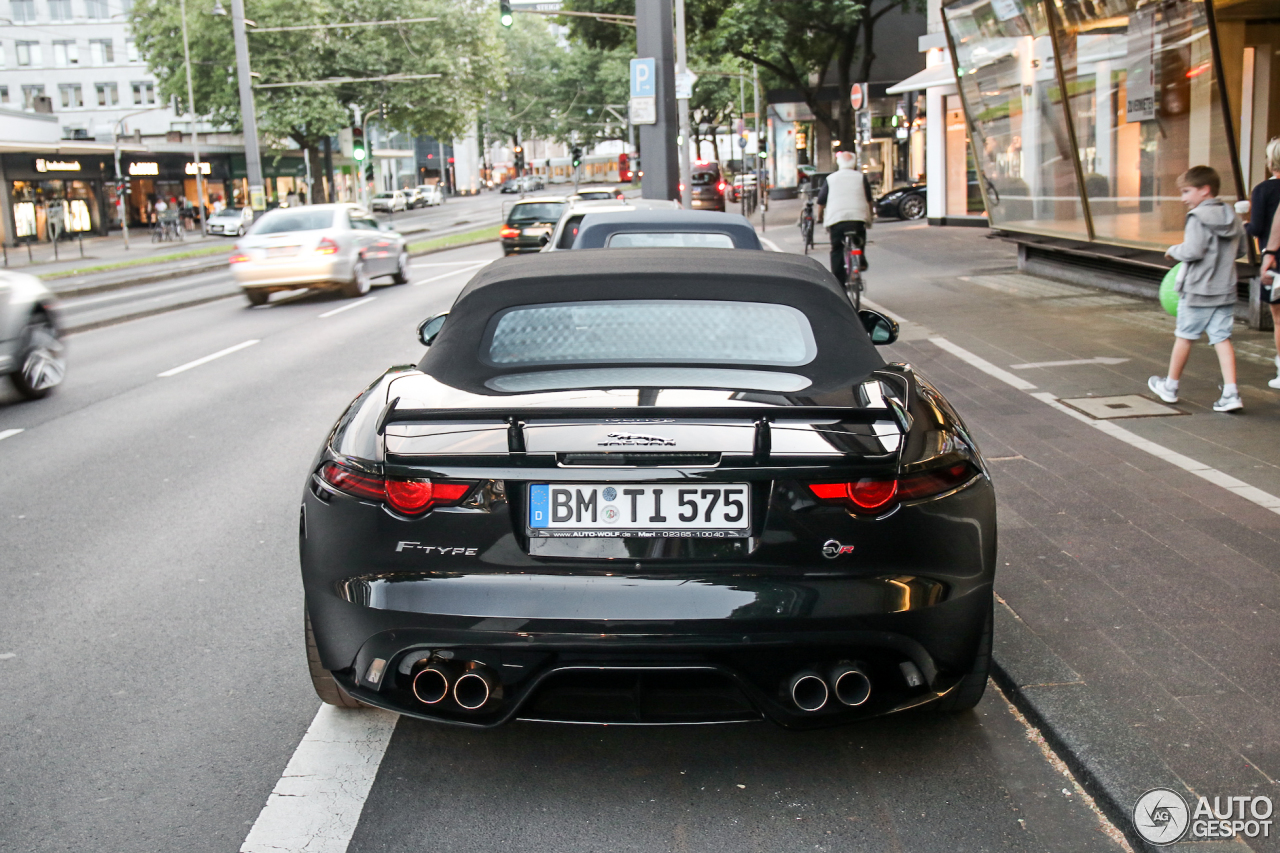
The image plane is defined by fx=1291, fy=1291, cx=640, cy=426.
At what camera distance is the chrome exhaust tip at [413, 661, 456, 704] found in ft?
10.5

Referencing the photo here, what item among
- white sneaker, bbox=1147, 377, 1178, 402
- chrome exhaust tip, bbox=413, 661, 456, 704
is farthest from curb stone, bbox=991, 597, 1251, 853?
white sneaker, bbox=1147, 377, 1178, 402

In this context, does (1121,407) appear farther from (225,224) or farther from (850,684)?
(225,224)

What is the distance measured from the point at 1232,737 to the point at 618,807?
163 centimetres

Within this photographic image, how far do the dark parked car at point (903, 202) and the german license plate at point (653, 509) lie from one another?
1365 inches

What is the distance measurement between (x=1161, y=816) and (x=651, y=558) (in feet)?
4.37

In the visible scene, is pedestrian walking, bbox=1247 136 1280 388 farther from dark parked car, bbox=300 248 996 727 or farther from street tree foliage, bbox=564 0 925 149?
street tree foliage, bbox=564 0 925 149

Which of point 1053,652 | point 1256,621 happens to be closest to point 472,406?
point 1053,652

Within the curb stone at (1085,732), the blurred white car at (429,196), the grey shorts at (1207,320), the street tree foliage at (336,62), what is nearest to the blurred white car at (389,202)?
the blurred white car at (429,196)

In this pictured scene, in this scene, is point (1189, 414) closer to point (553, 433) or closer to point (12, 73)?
point (553, 433)

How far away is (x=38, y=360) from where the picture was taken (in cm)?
1087

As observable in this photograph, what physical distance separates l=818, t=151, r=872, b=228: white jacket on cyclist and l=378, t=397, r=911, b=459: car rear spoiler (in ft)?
39.8

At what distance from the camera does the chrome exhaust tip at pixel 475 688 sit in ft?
10.4

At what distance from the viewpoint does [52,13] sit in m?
85.5

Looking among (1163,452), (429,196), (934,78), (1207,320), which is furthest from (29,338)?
(429,196)
